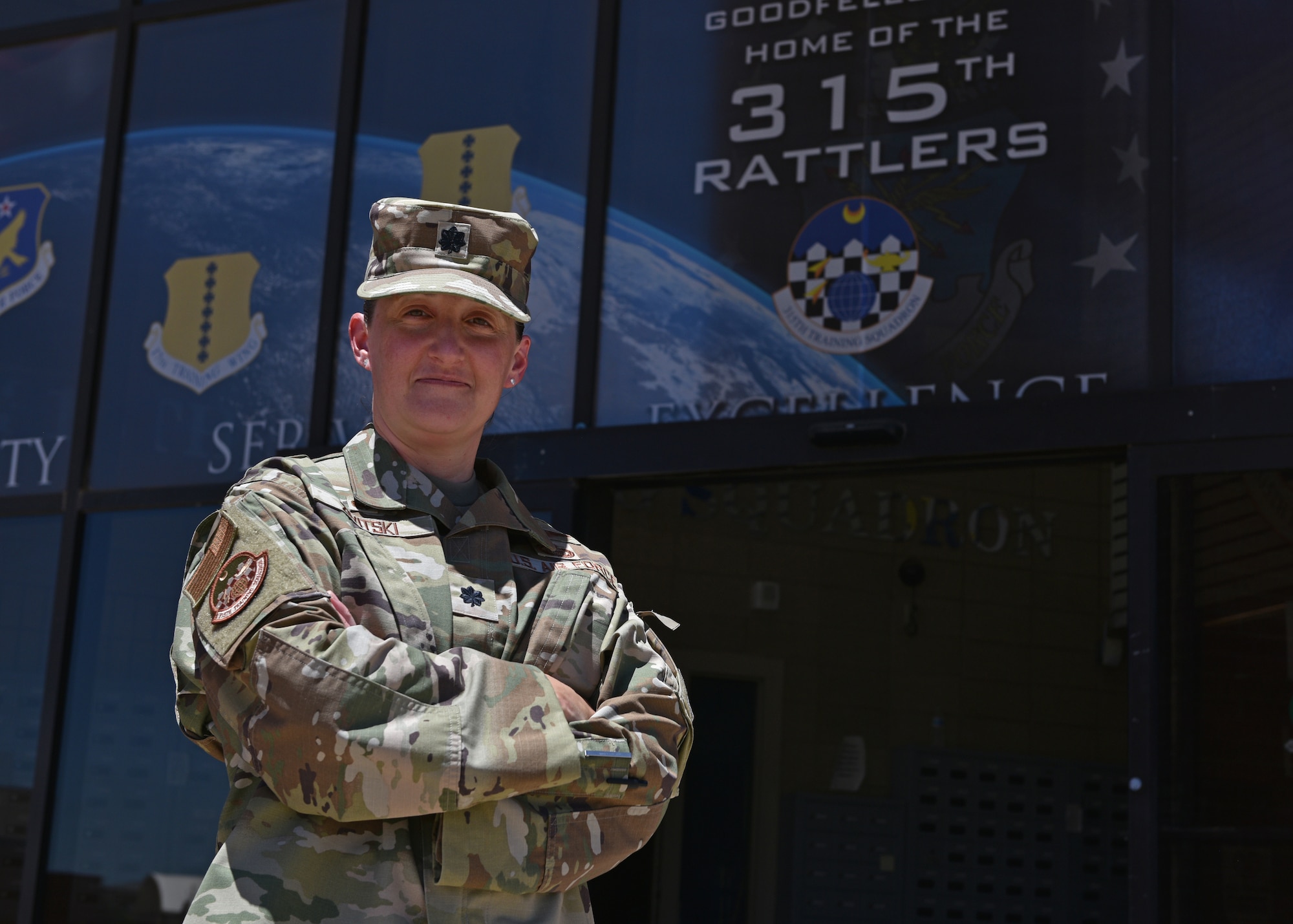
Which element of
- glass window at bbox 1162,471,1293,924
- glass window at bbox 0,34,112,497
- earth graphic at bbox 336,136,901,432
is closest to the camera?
glass window at bbox 1162,471,1293,924

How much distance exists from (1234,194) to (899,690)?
456 centimetres

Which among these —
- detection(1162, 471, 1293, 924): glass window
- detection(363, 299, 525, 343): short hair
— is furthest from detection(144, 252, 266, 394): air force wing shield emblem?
detection(363, 299, 525, 343): short hair

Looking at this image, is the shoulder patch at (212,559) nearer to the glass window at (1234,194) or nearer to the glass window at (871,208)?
the glass window at (871,208)

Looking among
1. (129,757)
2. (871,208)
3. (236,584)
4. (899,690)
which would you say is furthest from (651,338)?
(899,690)

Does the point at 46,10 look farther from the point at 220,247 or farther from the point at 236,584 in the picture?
the point at 236,584

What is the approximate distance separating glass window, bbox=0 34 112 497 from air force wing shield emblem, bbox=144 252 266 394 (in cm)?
37

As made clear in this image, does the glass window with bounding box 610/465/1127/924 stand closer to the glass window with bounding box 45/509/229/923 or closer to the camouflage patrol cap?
the glass window with bounding box 45/509/229/923

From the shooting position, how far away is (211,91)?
563 centimetres

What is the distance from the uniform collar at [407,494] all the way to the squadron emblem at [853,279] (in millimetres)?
2492

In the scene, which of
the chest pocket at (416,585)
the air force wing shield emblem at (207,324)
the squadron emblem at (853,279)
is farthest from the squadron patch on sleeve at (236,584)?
the air force wing shield emblem at (207,324)

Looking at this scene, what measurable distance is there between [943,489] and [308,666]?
6892 millimetres

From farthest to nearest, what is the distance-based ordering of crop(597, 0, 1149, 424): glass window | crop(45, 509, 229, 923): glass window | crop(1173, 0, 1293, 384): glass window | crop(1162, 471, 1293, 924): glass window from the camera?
crop(45, 509, 229, 923): glass window < crop(597, 0, 1149, 424): glass window < crop(1173, 0, 1293, 384): glass window < crop(1162, 471, 1293, 924): glass window

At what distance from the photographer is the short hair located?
2.17 meters

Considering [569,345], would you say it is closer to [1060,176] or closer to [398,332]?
[1060,176]
